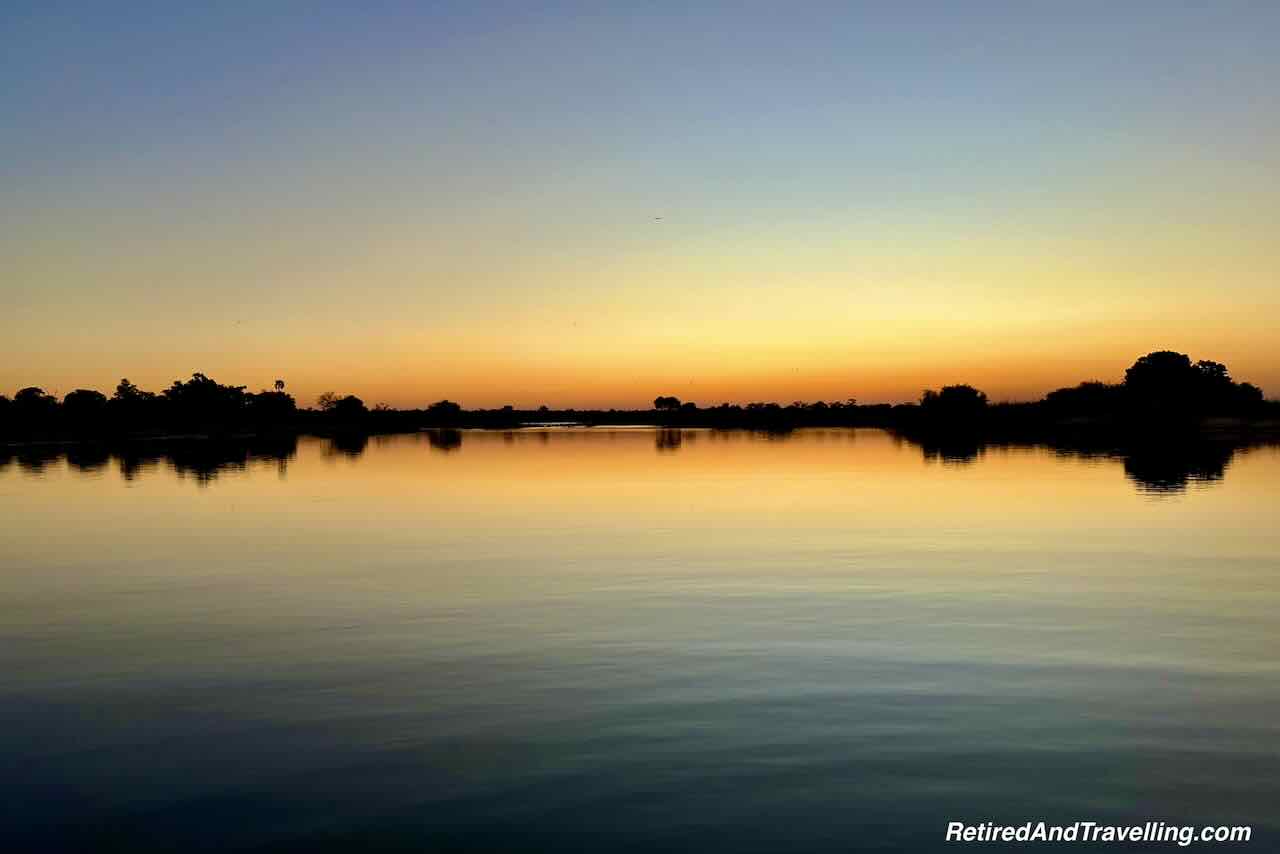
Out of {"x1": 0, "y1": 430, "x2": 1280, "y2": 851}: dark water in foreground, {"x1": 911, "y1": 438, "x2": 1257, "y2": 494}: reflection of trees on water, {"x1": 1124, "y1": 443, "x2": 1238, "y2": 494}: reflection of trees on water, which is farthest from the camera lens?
{"x1": 911, "y1": 438, "x2": 1257, "y2": 494}: reflection of trees on water

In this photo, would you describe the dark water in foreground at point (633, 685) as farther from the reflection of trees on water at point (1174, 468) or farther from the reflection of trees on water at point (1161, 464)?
the reflection of trees on water at point (1161, 464)

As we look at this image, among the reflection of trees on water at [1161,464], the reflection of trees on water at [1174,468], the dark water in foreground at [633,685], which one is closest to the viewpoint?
the dark water in foreground at [633,685]

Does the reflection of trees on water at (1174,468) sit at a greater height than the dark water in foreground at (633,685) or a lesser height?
lesser

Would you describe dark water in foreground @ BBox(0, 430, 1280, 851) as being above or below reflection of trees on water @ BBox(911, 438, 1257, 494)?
above

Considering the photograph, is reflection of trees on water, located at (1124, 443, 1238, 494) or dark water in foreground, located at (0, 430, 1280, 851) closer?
dark water in foreground, located at (0, 430, 1280, 851)

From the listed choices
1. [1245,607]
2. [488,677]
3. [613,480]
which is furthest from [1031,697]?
[613,480]

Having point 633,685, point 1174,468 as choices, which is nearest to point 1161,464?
point 1174,468

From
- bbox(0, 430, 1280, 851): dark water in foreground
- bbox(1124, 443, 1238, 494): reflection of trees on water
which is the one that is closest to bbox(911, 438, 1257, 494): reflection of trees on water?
bbox(1124, 443, 1238, 494): reflection of trees on water

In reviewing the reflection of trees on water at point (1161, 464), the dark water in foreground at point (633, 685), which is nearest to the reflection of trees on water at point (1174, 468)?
the reflection of trees on water at point (1161, 464)

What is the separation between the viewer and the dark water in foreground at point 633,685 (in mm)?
12336

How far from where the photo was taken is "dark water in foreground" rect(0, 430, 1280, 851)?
40.5 feet

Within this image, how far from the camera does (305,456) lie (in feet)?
393

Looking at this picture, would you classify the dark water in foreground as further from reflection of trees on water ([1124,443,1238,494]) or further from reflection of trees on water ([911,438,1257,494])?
reflection of trees on water ([911,438,1257,494])

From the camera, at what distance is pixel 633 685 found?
59.3 ft
